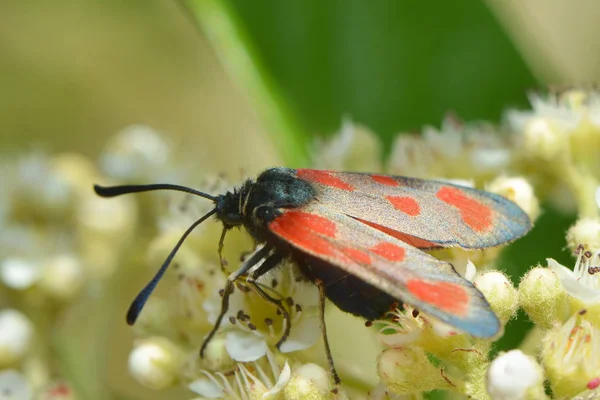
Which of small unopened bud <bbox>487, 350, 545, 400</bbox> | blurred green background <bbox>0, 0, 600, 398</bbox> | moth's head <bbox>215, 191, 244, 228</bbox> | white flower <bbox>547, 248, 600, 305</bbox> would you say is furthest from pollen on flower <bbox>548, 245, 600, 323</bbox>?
moth's head <bbox>215, 191, 244, 228</bbox>

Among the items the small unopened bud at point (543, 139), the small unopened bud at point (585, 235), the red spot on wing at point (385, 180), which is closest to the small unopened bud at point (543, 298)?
the small unopened bud at point (585, 235)

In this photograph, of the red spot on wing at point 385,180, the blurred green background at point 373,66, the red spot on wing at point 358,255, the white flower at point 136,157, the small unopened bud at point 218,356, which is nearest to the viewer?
the red spot on wing at point 358,255

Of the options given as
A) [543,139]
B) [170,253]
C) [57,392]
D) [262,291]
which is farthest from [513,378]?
[57,392]

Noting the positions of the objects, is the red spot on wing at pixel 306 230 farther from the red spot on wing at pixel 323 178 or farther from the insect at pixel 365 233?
the red spot on wing at pixel 323 178

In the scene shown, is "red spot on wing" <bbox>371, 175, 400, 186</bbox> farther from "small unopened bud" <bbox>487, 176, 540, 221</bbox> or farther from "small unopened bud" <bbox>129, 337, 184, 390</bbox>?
"small unopened bud" <bbox>129, 337, 184, 390</bbox>

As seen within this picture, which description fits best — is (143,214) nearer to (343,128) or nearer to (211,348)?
(343,128)

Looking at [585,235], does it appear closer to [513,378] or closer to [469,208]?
[469,208]
